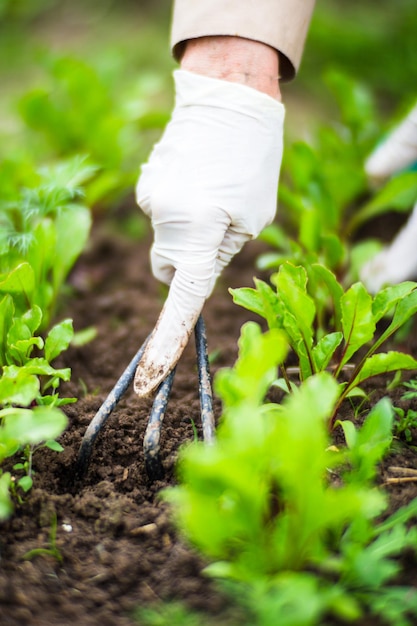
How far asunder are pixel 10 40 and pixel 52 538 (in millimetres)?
4699

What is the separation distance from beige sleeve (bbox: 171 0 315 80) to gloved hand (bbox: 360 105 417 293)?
0.59m

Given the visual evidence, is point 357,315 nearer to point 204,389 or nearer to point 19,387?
point 204,389

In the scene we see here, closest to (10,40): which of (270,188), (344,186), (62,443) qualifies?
(344,186)

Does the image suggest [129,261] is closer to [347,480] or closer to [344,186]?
[344,186]

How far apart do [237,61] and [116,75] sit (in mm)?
1611

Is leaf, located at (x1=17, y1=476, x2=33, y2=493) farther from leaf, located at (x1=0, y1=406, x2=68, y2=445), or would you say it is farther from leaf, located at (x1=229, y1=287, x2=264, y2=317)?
leaf, located at (x1=229, y1=287, x2=264, y2=317)

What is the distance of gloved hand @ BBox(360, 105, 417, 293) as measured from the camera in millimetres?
2041

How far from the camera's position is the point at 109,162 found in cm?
275

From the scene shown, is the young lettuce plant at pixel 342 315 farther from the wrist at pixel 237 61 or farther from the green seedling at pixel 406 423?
the wrist at pixel 237 61

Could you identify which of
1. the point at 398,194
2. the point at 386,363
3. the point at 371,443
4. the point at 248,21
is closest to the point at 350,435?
the point at 371,443

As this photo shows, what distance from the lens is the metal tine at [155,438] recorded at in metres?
1.34

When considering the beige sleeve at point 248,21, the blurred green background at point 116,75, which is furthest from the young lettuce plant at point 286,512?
the blurred green background at point 116,75

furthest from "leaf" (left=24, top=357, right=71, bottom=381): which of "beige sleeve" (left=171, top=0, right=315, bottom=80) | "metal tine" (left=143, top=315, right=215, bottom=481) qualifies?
"beige sleeve" (left=171, top=0, right=315, bottom=80)

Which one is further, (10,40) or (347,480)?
A: (10,40)
